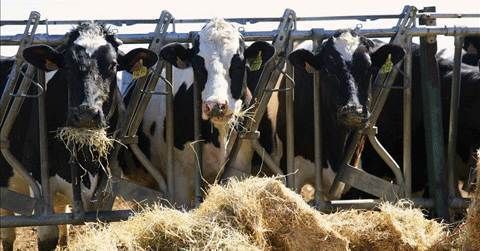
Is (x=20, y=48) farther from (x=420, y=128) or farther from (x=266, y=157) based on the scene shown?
(x=420, y=128)

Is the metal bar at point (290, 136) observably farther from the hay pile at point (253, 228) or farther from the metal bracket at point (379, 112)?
the hay pile at point (253, 228)

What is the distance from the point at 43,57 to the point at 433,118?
3.50 meters

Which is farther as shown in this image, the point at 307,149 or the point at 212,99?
the point at 307,149

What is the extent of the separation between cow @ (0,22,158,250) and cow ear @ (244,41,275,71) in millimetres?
861

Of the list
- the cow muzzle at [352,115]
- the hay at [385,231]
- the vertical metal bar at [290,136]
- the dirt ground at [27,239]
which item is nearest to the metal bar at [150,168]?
the vertical metal bar at [290,136]

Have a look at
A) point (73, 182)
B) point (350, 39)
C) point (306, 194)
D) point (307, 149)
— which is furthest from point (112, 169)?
point (306, 194)

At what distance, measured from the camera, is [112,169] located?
8078mm

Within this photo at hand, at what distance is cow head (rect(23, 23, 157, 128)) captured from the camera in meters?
7.37

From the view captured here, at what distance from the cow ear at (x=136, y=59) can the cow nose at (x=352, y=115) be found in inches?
66.6

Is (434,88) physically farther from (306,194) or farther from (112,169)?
(306,194)

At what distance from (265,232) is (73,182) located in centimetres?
256

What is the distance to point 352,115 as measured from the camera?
754 centimetres

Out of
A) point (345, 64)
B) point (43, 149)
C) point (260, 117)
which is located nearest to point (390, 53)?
point (345, 64)

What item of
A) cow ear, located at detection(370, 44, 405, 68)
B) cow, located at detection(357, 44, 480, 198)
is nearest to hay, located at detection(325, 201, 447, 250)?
cow ear, located at detection(370, 44, 405, 68)
